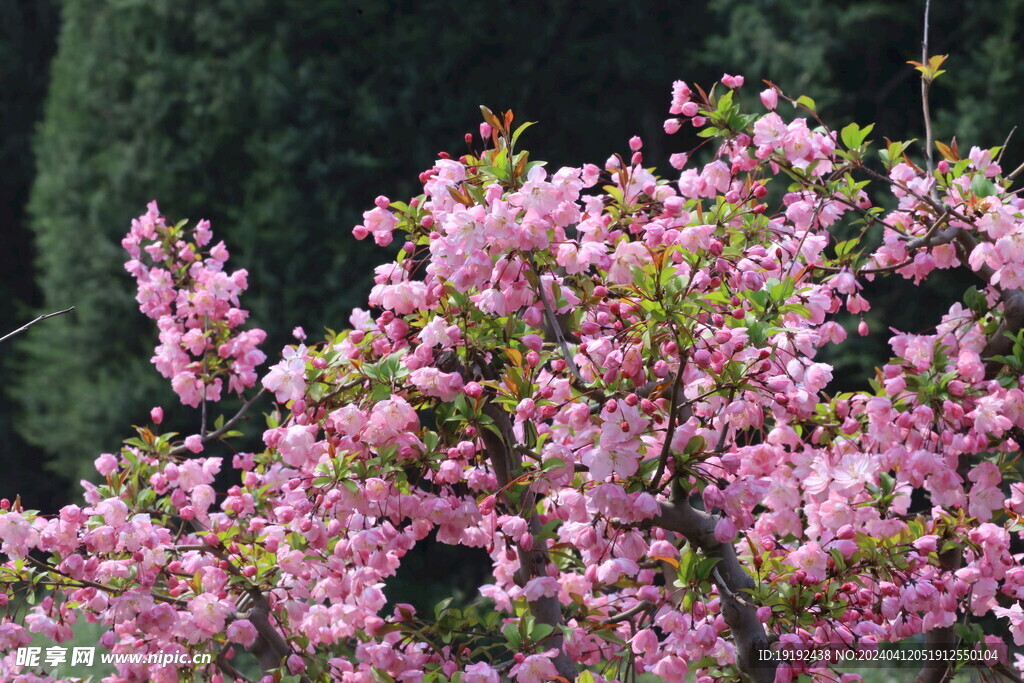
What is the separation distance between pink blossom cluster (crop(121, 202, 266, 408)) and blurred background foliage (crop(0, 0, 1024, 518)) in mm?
3846

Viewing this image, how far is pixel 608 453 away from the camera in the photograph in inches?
72.2

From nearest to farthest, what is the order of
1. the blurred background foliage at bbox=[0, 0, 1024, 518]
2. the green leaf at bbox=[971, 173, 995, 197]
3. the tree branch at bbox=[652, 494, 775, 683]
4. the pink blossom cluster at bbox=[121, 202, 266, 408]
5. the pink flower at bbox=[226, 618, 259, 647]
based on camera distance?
the tree branch at bbox=[652, 494, 775, 683] → the green leaf at bbox=[971, 173, 995, 197] → the pink flower at bbox=[226, 618, 259, 647] → the pink blossom cluster at bbox=[121, 202, 266, 408] → the blurred background foliage at bbox=[0, 0, 1024, 518]

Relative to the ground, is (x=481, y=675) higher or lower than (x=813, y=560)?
lower

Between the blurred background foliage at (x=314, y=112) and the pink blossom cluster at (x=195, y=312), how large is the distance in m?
3.85

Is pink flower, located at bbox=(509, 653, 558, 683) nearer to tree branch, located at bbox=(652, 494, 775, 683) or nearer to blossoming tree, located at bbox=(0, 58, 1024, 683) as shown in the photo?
blossoming tree, located at bbox=(0, 58, 1024, 683)

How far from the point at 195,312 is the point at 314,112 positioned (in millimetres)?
4436

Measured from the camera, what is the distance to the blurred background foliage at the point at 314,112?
714cm

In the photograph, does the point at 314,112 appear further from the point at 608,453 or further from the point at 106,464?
the point at 608,453

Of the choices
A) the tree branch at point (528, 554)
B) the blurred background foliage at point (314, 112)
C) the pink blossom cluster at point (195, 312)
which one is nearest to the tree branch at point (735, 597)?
the tree branch at point (528, 554)

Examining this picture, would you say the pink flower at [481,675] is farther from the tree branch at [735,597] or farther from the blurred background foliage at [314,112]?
the blurred background foliage at [314,112]

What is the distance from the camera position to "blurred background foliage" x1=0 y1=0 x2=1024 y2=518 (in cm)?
714

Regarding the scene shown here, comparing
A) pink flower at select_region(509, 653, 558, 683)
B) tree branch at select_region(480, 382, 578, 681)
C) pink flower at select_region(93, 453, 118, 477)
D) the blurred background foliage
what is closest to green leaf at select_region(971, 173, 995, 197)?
tree branch at select_region(480, 382, 578, 681)

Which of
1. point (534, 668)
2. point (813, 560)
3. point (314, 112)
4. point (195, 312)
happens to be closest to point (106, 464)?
point (195, 312)

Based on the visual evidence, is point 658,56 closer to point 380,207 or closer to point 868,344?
point 868,344
